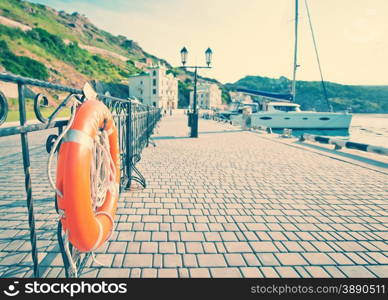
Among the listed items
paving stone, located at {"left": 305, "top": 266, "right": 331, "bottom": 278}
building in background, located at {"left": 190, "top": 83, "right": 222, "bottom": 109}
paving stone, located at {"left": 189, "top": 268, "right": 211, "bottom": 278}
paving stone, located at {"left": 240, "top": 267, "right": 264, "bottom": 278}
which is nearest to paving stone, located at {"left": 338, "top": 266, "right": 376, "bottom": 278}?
paving stone, located at {"left": 305, "top": 266, "right": 331, "bottom": 278}

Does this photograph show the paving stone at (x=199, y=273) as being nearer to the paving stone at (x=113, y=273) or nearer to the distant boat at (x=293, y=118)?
the paving stone at (x=113, y=273)

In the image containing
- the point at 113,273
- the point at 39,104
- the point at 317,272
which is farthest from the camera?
the point at 317,272

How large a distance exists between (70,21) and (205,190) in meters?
153

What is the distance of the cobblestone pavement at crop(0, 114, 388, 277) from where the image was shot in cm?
231

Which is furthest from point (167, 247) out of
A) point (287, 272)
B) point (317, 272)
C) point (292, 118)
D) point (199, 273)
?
point (292, 118)

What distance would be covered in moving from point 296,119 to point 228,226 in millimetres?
22515

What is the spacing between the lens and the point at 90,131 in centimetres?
177

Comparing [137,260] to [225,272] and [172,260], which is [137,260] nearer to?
[172,260]

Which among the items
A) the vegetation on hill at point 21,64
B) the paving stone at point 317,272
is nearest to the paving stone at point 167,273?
the paving stone at point 317,272

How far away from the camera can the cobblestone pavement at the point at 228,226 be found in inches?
91.1

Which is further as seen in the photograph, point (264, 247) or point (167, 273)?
point (264, 247)

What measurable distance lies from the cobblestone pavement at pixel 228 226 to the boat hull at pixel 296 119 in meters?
17.7

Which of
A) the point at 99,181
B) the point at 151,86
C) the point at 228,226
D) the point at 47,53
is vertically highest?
the point at 47,53

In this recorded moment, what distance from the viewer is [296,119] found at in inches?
910
